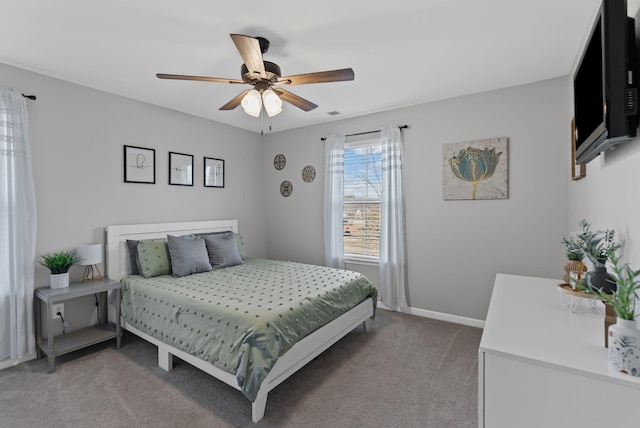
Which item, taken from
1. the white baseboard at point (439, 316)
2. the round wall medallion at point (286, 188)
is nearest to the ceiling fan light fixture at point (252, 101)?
the round wall medallion at point (286, 188)

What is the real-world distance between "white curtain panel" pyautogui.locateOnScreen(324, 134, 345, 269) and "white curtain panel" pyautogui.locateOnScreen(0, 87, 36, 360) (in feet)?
10.1

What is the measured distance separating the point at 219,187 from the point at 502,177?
3.56 m

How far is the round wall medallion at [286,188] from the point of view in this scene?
4.71 meters

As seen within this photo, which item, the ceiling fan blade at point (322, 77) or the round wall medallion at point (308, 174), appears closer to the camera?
the ceiling fan blade at point (322, 77)

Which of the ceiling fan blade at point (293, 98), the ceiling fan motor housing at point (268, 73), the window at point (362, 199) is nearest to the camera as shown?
the ceiling fan motor housing at point (268, 73)

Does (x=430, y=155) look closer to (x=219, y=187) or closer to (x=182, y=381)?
(x=219, y=187)

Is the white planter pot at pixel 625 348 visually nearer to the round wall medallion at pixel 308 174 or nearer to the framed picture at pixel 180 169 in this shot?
the round wall medallion at pixel 308 174

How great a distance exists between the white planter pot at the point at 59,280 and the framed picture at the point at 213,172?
1.89m

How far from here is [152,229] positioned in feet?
11.4

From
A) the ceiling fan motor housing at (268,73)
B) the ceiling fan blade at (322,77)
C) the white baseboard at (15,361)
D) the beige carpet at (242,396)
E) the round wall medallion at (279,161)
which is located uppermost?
the ceiling fan motor housing at (268,73)

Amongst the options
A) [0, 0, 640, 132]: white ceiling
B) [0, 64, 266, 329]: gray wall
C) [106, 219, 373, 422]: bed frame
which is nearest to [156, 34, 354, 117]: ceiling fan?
[0, 0, 640, 132]: white ceiling

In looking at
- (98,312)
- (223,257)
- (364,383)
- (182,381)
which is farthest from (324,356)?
(98,312)

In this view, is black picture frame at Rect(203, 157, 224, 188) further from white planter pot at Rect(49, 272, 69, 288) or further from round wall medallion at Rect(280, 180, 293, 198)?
white planter pot at Rect(49, 272, 69, 288)

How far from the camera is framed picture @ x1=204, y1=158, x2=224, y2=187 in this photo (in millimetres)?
4145
